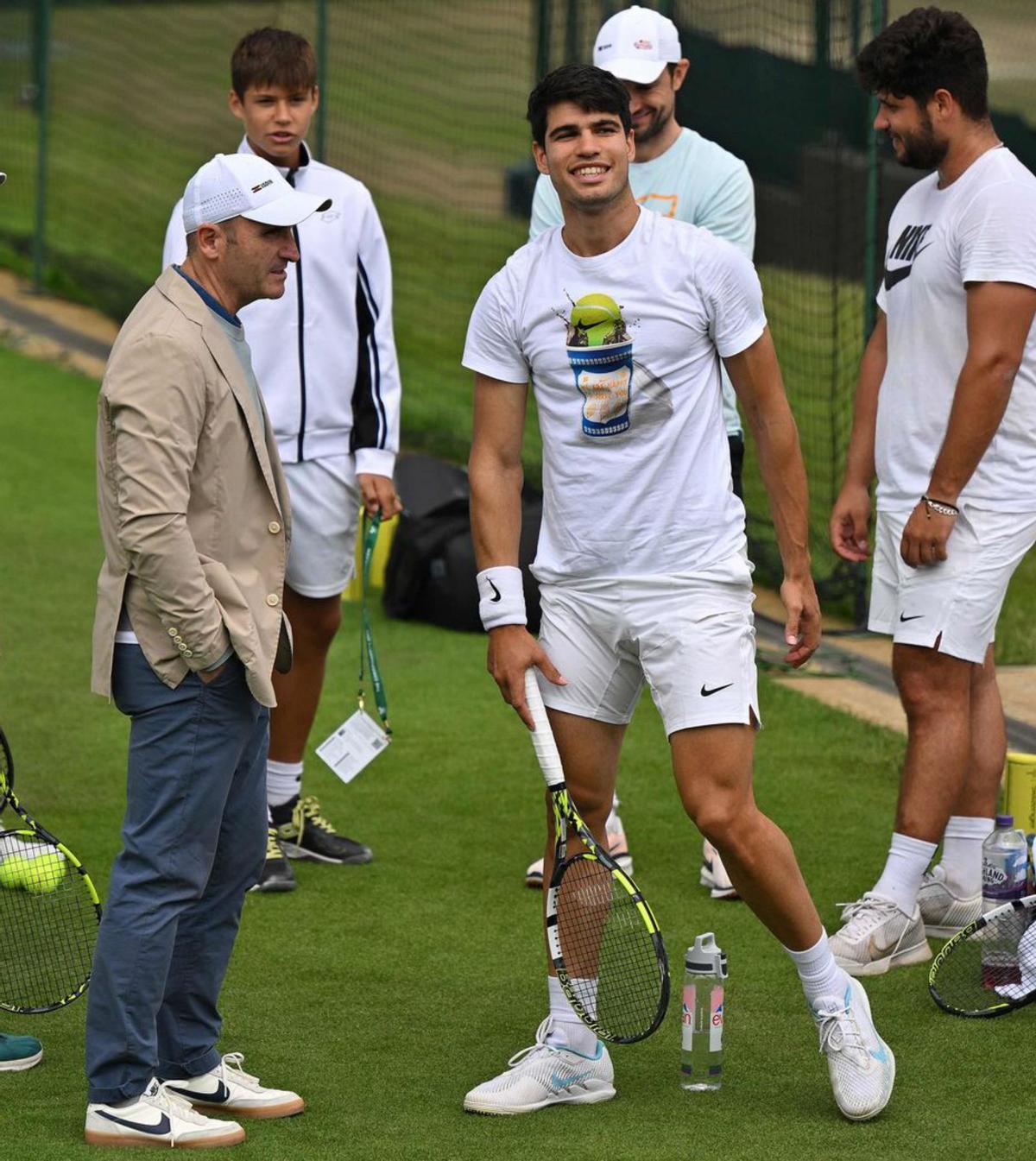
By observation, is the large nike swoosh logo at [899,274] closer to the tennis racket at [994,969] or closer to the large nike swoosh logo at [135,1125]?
the tennis racket at [994,969]

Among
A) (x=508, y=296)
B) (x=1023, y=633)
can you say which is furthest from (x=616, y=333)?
(x=1023, y=633)

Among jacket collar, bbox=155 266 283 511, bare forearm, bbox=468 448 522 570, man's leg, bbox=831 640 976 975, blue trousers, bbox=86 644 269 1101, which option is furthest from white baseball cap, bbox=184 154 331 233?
man's leg, bbox=831 640 976 975

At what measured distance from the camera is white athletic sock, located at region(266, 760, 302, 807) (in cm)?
614

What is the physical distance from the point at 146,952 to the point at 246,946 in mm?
1484

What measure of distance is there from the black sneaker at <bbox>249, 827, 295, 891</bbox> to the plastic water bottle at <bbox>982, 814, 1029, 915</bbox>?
197cm

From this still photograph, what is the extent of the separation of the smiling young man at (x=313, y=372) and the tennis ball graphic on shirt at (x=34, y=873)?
0.88m

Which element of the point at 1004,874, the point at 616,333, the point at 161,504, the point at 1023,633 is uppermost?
the point at 616,333

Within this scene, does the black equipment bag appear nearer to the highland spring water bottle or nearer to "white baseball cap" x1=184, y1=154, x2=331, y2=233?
the highland spring water bottle

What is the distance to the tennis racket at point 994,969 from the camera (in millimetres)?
4887

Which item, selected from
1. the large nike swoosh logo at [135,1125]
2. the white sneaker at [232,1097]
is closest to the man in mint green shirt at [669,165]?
the white sneaker at [232,1097]

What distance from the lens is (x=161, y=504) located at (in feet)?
12.7

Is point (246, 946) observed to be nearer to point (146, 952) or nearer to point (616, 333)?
point (146, 952)

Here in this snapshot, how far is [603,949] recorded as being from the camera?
4441mm

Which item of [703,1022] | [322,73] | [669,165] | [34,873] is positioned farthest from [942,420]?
[322,73]
